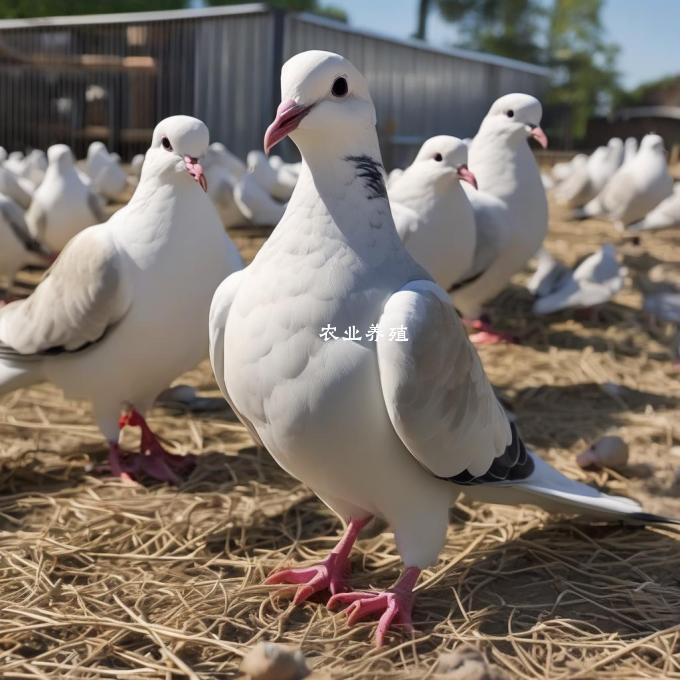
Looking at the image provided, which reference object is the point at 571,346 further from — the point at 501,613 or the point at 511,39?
the point at 511,39

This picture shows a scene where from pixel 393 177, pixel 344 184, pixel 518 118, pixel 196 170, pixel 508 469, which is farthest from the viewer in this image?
pixel 393 177

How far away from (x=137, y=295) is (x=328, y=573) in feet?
3.98

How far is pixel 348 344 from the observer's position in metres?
2.04

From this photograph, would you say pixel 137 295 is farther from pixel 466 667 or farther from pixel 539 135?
pixel 539 135

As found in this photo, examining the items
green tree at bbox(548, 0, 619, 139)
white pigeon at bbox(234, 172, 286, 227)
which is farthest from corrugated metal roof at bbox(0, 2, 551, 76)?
green tree at bbox(548, 0, 619, 139)

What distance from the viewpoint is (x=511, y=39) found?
39312 mm

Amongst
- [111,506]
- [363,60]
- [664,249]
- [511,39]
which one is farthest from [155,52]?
[511,39]

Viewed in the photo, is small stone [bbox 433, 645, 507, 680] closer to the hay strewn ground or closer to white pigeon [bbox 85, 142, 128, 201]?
the hay strewn ground

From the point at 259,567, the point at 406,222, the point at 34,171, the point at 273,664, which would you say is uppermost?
the point at 406,222

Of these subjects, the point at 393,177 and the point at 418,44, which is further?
the point at 418,44

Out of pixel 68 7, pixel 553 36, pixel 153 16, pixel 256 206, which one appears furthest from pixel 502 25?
pixel 256 206

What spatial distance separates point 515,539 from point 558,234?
7.14 meters

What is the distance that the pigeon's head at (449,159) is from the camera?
4195mm

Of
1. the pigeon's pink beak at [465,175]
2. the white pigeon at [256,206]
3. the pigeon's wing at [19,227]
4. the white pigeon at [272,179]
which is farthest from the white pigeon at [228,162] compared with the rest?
the pigeon's pink beak at [465,175]
